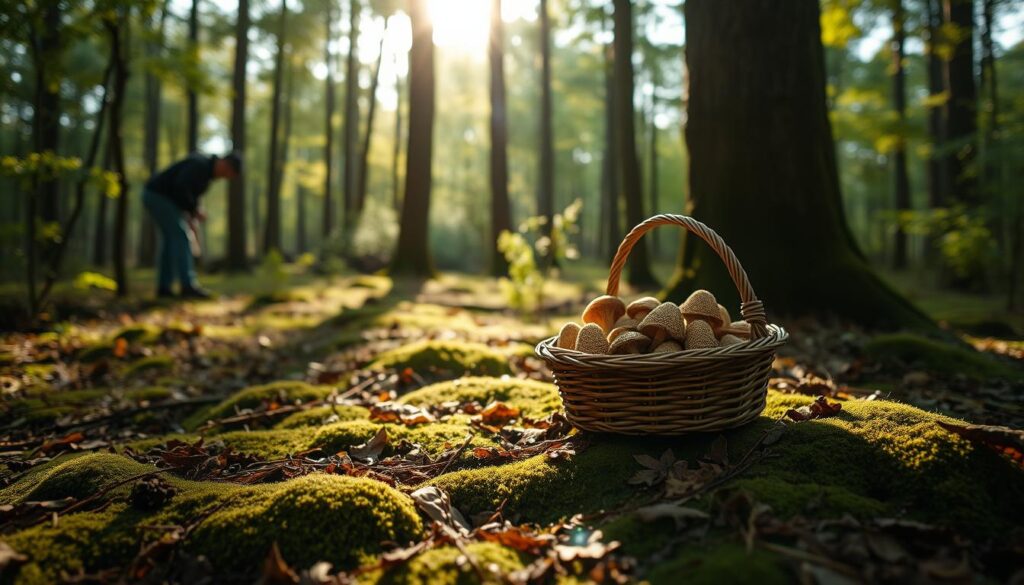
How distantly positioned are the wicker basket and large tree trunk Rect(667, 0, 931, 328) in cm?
286

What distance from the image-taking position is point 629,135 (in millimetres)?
12180

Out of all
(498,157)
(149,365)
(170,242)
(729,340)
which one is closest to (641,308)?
(729,340)

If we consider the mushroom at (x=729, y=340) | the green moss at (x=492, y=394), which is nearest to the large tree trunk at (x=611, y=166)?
the green moss at (x=492, y=394)

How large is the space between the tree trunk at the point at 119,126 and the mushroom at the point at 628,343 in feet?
24.9

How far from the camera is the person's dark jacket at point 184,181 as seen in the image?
28.9 ft

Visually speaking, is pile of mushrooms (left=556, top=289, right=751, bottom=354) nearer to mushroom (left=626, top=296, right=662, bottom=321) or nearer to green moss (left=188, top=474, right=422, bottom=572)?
mushroom (left=626, top=296, right=662, bottom=321)

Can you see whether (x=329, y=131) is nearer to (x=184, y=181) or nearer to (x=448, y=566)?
(x=184, y=181)

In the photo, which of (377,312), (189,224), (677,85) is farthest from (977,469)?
(677,85)

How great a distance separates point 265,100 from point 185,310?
1888cm

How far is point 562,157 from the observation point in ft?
132

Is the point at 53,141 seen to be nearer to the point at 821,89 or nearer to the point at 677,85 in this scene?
the point at 821,89

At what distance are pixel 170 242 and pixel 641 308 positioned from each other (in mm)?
8795

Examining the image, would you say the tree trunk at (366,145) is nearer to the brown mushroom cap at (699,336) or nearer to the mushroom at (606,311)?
the mushroom at (606,311)

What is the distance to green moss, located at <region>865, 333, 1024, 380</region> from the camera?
12.4 feet
